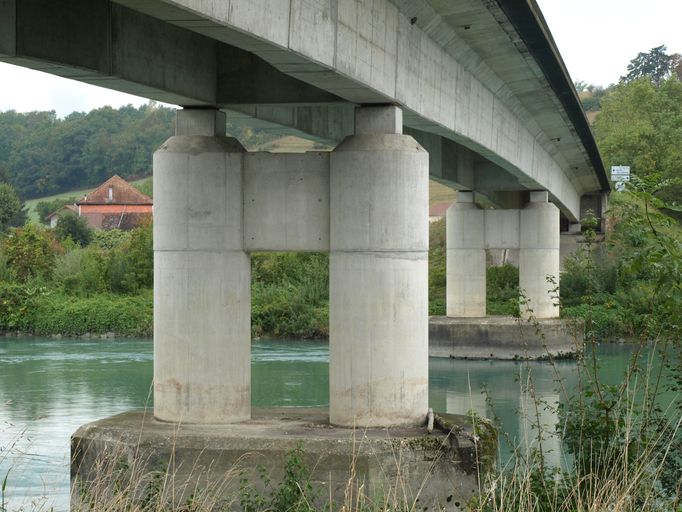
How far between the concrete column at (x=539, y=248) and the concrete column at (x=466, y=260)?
1434mm

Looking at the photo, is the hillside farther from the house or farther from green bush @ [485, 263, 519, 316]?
green bush @ [485, 263, 519, 316]

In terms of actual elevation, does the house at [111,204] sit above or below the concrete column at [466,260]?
above

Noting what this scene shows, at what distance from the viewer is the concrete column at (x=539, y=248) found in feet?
141

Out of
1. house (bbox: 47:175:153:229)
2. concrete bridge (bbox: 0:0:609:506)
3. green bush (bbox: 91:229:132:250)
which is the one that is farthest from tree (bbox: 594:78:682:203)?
concrete bridge (bbox: 0:0:609:506)

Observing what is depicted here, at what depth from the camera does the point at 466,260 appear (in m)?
43.6

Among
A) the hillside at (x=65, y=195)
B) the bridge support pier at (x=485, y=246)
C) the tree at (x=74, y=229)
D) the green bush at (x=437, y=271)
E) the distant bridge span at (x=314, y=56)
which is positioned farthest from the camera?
the hillside at (x=65, y=195)

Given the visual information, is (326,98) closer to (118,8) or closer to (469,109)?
(118,8)

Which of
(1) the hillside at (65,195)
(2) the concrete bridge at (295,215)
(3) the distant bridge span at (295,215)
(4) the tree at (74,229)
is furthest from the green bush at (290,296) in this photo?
(1) the hillside at (65,195)

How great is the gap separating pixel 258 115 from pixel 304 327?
2906cm

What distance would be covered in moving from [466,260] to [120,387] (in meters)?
16.7

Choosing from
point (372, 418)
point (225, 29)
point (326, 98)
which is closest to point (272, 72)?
point (326, 98)

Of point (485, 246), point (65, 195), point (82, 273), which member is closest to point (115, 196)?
point (65, 195)

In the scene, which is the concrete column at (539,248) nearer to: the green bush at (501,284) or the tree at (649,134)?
the green bush at (501,284)

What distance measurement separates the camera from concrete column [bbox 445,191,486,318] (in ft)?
143
